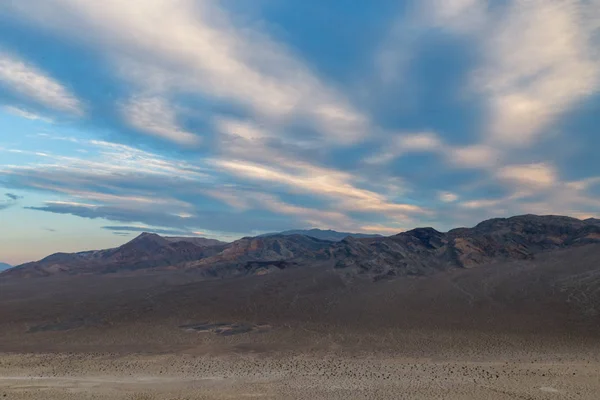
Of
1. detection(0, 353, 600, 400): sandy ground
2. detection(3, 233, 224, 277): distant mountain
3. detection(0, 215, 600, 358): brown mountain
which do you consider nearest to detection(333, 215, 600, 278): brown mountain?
detection(0, 215, 600, 358): brown mountain

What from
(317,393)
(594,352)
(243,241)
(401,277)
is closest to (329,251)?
(401,277)

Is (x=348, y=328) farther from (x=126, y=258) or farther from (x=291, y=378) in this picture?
(x=126, y=258)

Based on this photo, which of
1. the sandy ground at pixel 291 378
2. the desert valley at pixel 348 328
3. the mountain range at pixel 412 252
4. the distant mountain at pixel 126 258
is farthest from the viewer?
the distant mountain at pixel 126 258

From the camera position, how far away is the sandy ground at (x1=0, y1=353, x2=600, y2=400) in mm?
24844

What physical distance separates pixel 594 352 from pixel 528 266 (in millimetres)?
31347

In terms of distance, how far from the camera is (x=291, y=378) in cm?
2803

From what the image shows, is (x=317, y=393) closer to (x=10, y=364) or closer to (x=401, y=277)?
(x=10, y=364)

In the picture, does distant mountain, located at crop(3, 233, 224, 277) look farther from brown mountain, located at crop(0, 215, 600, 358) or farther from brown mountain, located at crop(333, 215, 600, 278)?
brown mountain, located at crop(333, 215, 600, 278)

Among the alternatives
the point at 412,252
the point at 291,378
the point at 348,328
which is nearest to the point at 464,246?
the point at 412,252

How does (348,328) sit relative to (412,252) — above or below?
below

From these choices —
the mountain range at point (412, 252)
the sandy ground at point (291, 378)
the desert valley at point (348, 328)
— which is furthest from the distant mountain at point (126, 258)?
the sandy ground at point (291, 378)

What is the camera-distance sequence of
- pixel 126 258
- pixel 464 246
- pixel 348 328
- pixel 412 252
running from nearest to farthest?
pixel 348 328
pixel 464 246
pixel 412 252
pixel 126 258

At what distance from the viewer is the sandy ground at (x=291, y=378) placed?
Answer: 24.8 meters

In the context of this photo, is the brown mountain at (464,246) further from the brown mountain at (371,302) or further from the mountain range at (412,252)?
the brown mountain at (371,302)
